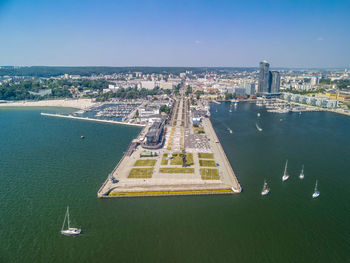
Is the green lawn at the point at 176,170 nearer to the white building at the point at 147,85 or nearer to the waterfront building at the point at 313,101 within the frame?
the waterfront building at the point at 313,101

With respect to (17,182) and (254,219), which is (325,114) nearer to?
(254,219)

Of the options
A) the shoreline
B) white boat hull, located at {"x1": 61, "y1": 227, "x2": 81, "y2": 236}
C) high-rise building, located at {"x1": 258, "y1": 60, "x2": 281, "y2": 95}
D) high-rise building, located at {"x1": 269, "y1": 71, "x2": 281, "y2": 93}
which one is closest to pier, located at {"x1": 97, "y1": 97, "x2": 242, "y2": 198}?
white boat hull, located at {"x1": 61, "y1": 227, "x2": 81, "y2": 236}

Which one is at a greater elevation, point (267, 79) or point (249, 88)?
point (267, 79)

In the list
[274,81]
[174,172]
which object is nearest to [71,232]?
[174,172]

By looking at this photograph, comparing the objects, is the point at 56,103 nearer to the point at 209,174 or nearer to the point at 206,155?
the point at 206,155

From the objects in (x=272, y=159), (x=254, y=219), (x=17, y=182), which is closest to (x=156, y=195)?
(x=254, y=219)
